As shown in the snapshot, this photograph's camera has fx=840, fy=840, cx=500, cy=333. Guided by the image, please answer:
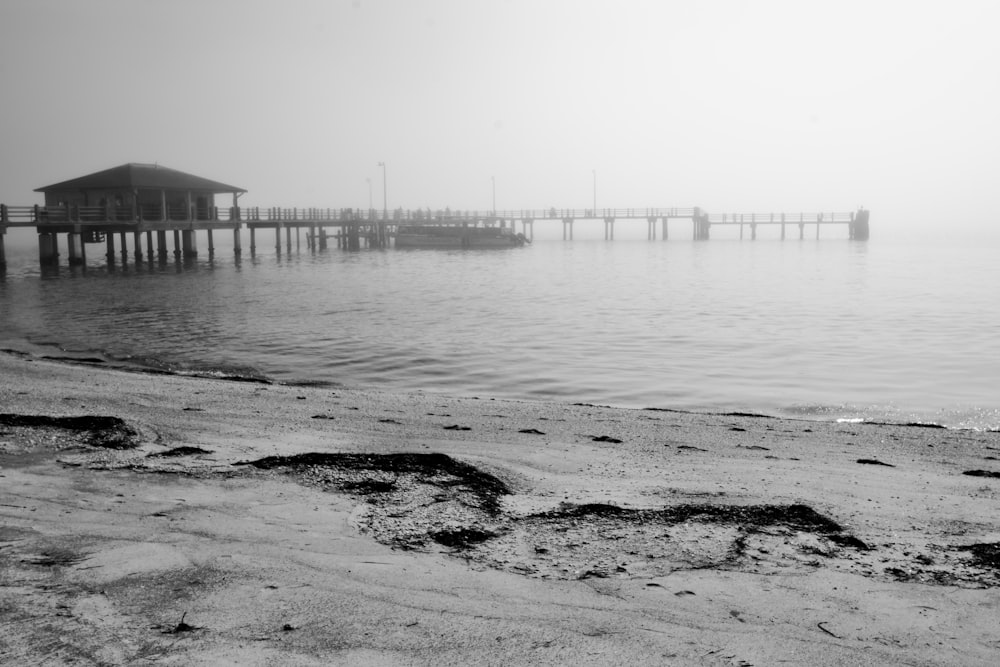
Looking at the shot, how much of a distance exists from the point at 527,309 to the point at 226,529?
67.2 ft

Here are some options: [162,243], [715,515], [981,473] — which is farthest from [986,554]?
[162,243]

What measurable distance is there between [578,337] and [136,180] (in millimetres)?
39183

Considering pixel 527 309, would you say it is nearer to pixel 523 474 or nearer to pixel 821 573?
pixel 523 474

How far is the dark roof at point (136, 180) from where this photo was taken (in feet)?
160

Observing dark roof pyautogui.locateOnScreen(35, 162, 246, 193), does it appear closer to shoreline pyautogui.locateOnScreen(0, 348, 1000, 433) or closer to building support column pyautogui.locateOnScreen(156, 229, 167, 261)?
building support column pyautogui.locateOnScreen(156, 229, 167, 261)

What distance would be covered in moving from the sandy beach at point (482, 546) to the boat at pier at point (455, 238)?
73388mm

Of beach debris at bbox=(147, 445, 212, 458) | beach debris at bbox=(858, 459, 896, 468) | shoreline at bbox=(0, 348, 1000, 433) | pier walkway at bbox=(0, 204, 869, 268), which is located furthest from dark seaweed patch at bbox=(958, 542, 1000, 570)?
pier walkway at bbox=(0, 204, 869, 268)

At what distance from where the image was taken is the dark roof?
48844mm

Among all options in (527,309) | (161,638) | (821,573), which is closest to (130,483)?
(161,638)

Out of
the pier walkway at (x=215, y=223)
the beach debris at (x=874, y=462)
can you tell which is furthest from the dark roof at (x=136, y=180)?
the beach debris at (x=874, y=462)

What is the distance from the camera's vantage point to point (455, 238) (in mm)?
81312

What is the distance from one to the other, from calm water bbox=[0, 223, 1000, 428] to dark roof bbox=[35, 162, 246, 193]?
13668 millimetres

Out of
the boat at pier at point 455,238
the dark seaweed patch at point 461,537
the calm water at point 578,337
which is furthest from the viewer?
the boat at pier at point 455,238

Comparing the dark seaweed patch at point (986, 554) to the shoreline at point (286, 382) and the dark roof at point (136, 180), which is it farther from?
the dark roof at point (136, 180)
